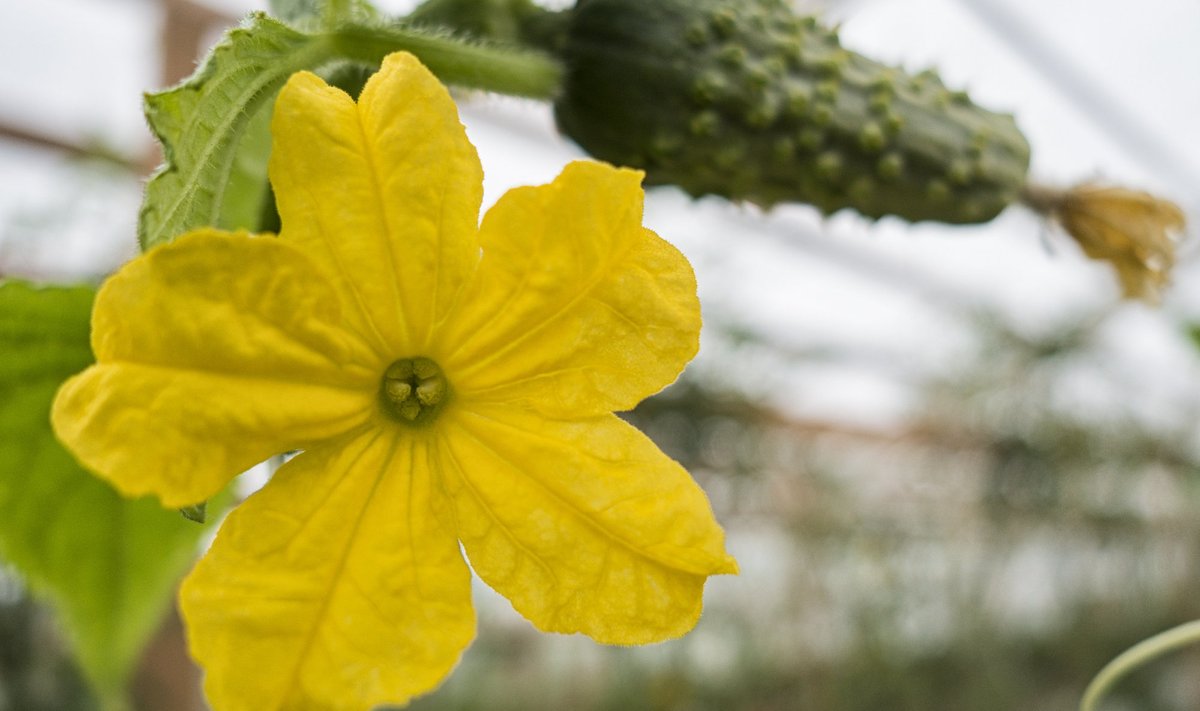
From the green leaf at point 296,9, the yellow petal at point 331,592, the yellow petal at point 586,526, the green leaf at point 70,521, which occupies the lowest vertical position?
the green leaf at point 70,521

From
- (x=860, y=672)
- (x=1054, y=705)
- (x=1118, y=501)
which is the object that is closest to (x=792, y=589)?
(x=860, y=672)

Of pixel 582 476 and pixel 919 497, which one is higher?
pixel 582 476

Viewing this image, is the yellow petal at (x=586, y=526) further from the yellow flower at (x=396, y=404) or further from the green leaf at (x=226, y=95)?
the green leaf at (x=226, y=95)

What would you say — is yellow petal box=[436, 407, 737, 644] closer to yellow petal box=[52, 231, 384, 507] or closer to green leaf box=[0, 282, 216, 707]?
yellow petal box=[52, 231, 384, 507]

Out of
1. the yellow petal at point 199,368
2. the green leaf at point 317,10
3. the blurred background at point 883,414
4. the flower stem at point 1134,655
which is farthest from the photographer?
the blurred background at point 883,414

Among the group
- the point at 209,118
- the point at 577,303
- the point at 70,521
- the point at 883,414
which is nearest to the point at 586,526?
the point at 577,303

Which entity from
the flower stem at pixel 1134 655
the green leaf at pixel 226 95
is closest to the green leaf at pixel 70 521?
the green leaf at pixel 226 95

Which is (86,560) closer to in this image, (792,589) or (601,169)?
(601,169)

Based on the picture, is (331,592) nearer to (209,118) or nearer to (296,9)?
(209,118)
